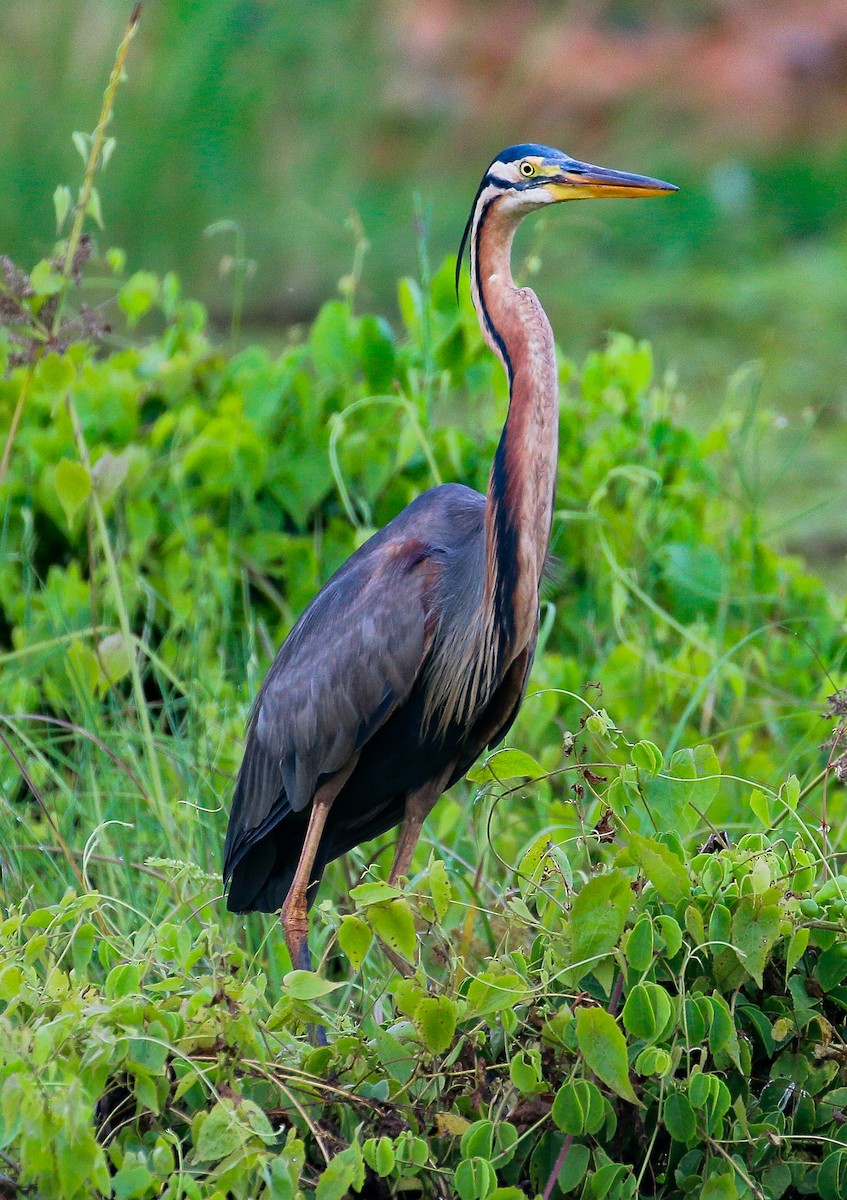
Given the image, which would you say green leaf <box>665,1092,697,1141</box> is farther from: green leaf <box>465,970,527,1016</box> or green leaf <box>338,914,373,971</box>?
green leaf <box>338,914,373,971</box>

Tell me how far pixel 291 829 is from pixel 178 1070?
1.22 m

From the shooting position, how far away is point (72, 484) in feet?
9.35

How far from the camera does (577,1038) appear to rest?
6.10ft

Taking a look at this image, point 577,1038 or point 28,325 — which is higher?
point 28,325

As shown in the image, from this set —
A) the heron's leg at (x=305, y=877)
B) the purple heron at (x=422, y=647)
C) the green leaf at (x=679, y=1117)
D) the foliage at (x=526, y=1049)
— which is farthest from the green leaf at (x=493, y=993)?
the heron's leg at (x=305, y=877)

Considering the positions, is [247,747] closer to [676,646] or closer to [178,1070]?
[178,1070]

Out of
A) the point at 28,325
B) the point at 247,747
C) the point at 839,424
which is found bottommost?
the point at 839,424

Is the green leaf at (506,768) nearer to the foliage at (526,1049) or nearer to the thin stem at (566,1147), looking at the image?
the foliage at (526,1049)

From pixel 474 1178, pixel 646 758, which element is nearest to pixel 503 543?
pixel 646 758

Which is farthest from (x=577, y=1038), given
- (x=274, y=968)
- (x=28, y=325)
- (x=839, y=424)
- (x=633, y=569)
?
(x=839, y=424)

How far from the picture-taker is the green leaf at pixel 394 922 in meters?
1.92

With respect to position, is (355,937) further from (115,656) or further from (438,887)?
(115,656)

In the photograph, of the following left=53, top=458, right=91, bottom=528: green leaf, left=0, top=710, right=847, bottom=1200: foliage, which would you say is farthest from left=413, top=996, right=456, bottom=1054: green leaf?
left=53, top=458, right=91, bottom=528: green leaf

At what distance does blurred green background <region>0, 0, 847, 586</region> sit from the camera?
717 centimetres
